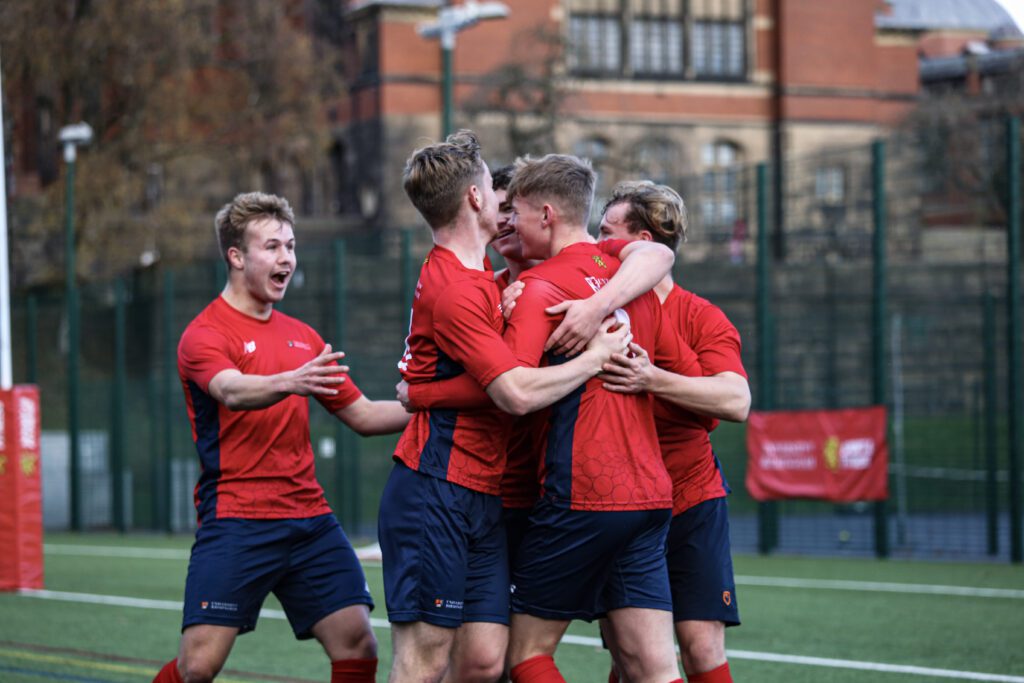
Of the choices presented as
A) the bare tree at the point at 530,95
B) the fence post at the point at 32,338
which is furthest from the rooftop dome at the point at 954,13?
the fence post at the point at 32,338

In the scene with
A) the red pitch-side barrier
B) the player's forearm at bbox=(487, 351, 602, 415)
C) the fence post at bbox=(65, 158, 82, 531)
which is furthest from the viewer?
the fence post at bbox=(65, 158, 82, 531)

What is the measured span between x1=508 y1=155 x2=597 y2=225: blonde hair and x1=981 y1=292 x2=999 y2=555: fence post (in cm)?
1106

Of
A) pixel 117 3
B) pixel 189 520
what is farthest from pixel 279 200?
pixel 117 3

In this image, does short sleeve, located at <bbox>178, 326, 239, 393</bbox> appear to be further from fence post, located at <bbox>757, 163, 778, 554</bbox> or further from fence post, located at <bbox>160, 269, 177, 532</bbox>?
fence post, located at <bbox>160, 269, 177, 532</bbox>

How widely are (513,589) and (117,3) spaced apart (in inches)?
1154

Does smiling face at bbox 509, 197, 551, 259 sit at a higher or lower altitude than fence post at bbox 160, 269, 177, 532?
higher

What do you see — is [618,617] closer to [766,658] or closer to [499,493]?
[499,493]

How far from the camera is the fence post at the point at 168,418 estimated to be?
22.6 meters

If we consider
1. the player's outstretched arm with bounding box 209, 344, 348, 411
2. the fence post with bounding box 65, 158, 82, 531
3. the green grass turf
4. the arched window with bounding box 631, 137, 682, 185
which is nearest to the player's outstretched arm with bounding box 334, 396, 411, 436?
the player's outstretched arm with bounding box 209, 344, 348, 411

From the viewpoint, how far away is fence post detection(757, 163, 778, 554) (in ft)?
55.5

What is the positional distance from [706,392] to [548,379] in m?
0.72

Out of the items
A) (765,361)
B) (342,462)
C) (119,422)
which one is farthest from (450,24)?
(119,422)

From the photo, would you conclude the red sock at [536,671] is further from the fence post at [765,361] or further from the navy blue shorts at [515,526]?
the fence post at [765,361]

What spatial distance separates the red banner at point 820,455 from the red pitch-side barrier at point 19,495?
696 cm
